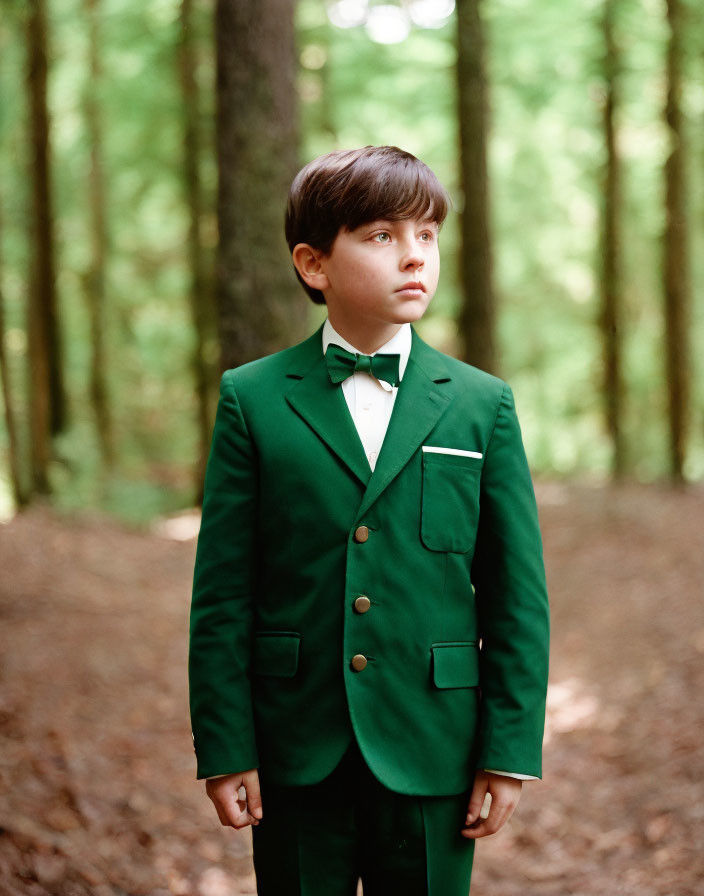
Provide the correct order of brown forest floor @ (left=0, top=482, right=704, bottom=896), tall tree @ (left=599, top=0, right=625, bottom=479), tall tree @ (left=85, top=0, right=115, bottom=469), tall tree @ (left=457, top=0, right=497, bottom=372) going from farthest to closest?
tall tree @ (left=85, top=0, right=115, bottom=469)
tall tree @ (left=599, top=0, right=625, bottom=479)
tall tree @ (left=457, top=0, right=497, bottom=372)
brown forest floor @ (left=0, top=482, right=704, bottom=896)

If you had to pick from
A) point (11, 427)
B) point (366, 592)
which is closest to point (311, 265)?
point (366, 592)

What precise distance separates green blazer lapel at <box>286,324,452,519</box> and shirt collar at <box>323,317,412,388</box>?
0.07 feet

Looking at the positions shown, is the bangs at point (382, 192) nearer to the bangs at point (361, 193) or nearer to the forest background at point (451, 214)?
the bangs at point (361, 193)

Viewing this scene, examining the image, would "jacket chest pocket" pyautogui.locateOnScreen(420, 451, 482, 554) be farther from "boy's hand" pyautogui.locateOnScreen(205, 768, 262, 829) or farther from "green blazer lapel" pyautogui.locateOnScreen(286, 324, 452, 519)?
"boy's hand" pyautogui.locateOnScreen(205, 768, 262, 829)

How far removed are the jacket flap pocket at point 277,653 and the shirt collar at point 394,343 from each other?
0.69m

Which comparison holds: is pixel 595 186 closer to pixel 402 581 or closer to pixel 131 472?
pixel 131 472

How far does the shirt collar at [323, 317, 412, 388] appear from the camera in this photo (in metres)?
2.10

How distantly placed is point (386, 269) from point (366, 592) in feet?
2.43

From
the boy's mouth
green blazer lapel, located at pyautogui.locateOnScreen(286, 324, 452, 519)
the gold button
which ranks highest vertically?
the boy's mouth

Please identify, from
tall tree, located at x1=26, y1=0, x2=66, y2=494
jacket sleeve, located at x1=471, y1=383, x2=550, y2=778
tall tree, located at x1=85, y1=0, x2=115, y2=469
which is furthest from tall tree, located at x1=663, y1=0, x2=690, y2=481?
jacket sleeve, located at x1=471, y1=383, x2=550, y2=778

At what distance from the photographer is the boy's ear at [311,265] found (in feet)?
6.74

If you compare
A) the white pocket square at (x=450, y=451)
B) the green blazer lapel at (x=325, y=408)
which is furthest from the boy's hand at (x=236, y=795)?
the white pocket square at (x=450, y=451)

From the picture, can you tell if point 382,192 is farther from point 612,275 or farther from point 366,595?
point 612,275

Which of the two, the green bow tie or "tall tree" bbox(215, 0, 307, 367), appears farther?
"tall tree" bbox(215, 0, 307, 367)
